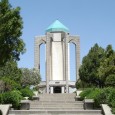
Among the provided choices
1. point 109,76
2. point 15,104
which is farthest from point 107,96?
point 109,76

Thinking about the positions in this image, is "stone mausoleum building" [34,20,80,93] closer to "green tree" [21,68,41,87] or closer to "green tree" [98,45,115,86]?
"green tree" [21,68,41,87]

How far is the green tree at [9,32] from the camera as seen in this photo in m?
16.1

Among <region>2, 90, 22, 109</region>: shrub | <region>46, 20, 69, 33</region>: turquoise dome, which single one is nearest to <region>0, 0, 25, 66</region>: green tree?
<region>2, 90, 22, 109</region>: shrub

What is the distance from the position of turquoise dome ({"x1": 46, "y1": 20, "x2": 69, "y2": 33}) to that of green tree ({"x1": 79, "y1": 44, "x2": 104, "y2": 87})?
42863mm

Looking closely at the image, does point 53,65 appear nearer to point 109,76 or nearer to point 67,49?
point 67,49

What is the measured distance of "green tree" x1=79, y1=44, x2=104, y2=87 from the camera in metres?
49.9

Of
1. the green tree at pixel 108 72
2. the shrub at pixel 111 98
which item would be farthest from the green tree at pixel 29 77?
the shrub at pixel 111 98

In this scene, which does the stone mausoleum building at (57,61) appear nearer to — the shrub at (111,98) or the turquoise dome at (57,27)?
the turquoise dome at (57,27)

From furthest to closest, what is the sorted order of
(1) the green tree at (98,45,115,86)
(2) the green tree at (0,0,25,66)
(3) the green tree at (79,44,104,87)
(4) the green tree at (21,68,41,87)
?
(4) the green tree at (21,68,41,87) < (3) the green tree at (79,44,104,87) < (1) the green tree at (98,45,115,86) < (2) the green tree at (0,0,25,66)

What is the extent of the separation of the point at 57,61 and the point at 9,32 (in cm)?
7077

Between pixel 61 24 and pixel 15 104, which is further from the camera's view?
pixel 61 24

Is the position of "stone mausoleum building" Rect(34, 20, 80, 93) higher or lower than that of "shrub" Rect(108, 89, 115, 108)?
higher

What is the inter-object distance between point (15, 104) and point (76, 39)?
227ft

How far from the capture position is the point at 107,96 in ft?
64.5
